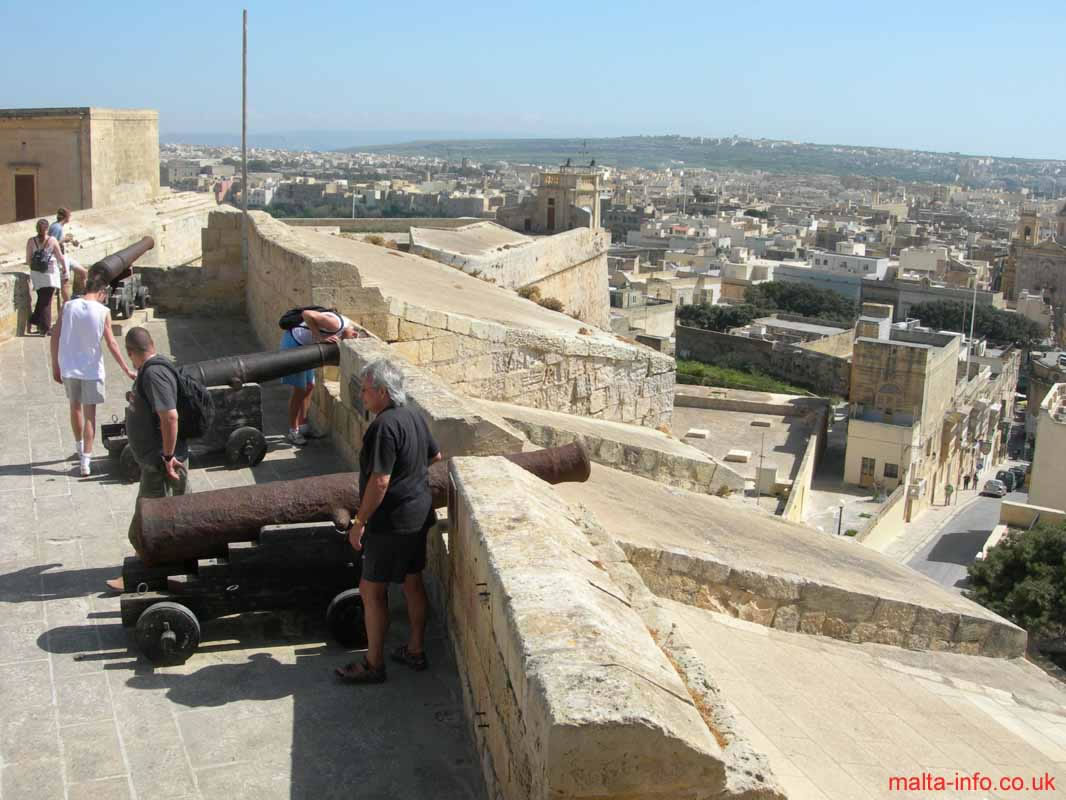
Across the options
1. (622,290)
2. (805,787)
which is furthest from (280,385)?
(622,290)

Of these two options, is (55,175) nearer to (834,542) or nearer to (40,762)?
(834,542)

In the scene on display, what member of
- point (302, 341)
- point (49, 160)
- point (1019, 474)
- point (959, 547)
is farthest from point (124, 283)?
point (1019, 474)

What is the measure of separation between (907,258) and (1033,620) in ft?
256

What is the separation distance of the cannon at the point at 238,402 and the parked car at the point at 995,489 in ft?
99.3

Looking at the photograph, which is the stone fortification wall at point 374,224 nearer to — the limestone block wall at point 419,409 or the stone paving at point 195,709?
the limestone block wall at point 419,409

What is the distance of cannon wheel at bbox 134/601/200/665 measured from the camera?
3.67 metres

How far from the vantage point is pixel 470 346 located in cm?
802

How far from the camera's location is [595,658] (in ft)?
8.07

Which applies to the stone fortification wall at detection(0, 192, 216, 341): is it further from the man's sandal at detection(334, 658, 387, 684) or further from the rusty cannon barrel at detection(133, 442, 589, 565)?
the man's sandal at detection(334, 658, 387, 684)

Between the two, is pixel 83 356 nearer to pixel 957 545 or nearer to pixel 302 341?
pixel 302 341

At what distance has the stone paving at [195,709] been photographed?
10.2ft

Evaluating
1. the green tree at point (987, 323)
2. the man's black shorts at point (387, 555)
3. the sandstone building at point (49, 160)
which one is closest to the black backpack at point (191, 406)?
the man's black shorts at point (387, 555)

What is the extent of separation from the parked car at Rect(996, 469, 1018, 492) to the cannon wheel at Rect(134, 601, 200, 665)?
3473 centimetres

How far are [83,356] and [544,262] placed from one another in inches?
657
